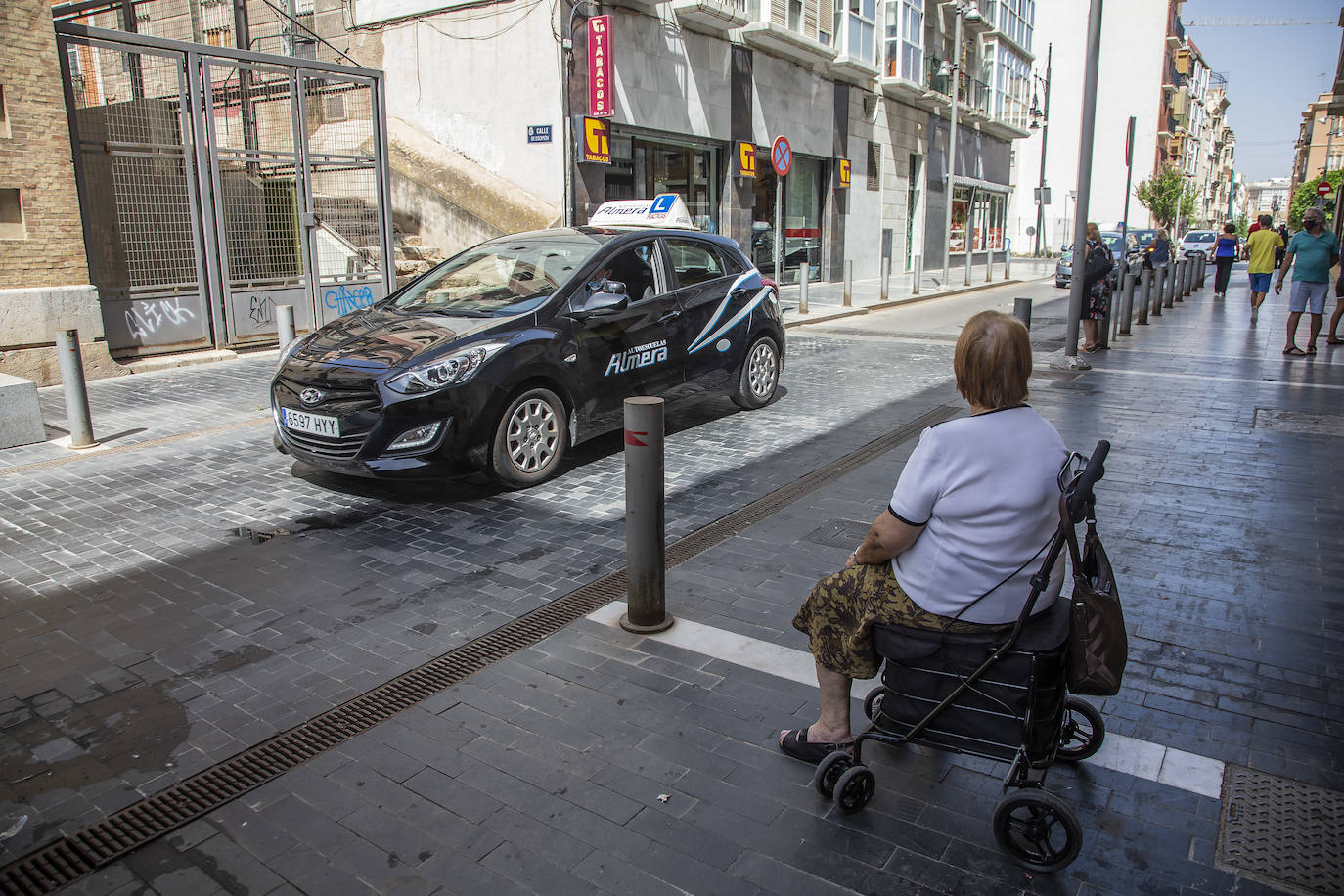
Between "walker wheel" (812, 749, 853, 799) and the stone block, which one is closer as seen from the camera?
"walker wheel" (812, 749, 853, 799)

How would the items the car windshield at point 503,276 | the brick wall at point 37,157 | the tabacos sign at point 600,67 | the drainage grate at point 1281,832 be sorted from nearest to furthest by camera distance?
the drainage grate at point 1281,832 < the car windshield at point 503,276 < the brick wall at point 37,157 < the tabacos sign at point 600,67

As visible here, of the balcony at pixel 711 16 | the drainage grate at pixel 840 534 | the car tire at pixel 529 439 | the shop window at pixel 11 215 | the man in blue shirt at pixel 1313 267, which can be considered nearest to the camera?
the drainage grate at pixel 840 534

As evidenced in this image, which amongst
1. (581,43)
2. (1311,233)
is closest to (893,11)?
(581,43)

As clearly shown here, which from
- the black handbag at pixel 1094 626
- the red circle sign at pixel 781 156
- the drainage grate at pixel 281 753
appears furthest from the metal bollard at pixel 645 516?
the red circle sign at pixel 781 156

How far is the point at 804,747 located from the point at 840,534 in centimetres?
241

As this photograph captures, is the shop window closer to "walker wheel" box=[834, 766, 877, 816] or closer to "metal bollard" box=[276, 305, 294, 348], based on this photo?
"metal bollard" box=[276, 305, 294, 348]

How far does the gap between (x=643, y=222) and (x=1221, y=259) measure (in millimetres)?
19799

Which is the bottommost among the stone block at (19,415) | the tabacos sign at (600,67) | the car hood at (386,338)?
the stone block at (19,415)

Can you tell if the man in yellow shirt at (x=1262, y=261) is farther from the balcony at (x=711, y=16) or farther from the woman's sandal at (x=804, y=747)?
the woman's sandal at (x=804, y=747)

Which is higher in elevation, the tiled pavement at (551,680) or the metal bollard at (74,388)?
the metal bollard at (74,388)

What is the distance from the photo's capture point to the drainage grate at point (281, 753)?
2.63m

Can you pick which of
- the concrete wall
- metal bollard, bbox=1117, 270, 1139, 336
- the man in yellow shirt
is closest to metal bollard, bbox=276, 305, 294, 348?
the concrete wall

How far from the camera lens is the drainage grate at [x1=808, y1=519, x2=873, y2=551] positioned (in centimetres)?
517

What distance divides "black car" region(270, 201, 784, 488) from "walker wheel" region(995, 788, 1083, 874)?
12.9 ft
